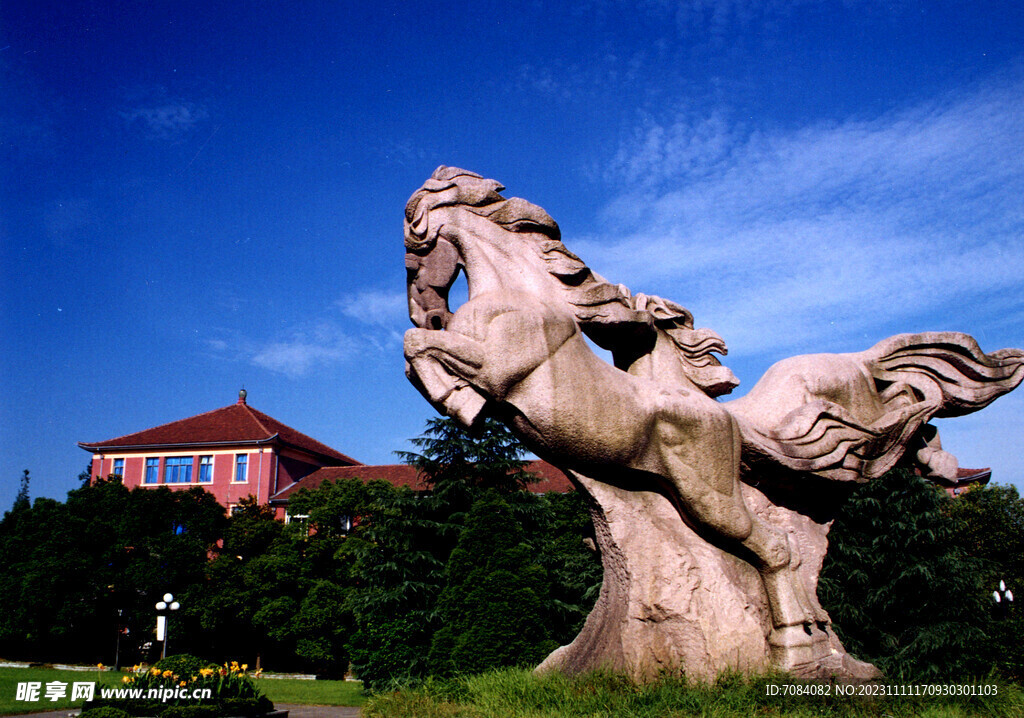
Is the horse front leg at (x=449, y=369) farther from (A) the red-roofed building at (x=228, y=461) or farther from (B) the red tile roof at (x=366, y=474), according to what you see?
(A) the red-roofed building at (x=228, y=461)

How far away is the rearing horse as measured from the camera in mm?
4043

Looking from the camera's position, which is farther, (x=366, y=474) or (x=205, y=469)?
(x=205, y=469)

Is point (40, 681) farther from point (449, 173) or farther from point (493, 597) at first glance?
point (449, 173)

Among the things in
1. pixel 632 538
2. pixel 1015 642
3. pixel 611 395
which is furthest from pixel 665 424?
pixel 1015 642

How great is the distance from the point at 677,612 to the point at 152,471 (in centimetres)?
3958

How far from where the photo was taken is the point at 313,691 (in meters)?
21.7

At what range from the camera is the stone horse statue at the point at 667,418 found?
405 centimetres

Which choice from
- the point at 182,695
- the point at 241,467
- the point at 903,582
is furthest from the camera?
the point at 241,467

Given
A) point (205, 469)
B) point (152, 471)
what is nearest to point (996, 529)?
point (205, 469)

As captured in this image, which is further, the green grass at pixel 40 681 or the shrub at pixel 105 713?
the green grass at pixel 40 681

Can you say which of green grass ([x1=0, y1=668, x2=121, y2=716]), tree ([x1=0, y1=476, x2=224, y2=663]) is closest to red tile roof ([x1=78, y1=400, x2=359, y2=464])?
tree ([x1=0, y1=476, x2=224, y2=663])

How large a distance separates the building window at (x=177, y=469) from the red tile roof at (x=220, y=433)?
32.2 inches

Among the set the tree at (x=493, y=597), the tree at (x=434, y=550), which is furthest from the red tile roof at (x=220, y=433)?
the tree at (x=493, y=597)

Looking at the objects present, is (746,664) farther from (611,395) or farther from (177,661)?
(177,661)
